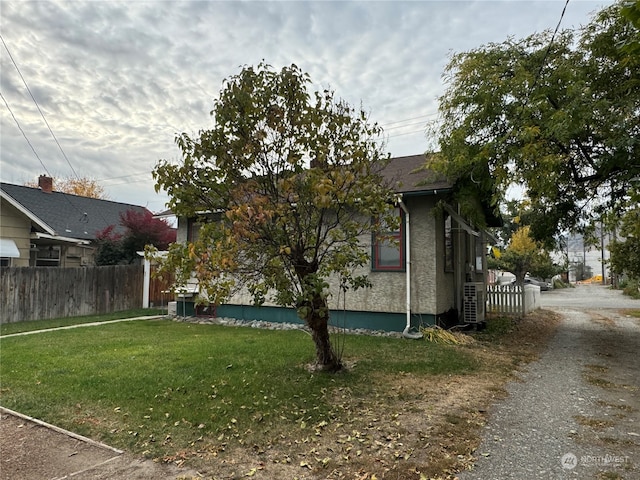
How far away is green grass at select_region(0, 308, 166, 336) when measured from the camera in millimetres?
11023

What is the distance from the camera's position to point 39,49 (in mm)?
9875

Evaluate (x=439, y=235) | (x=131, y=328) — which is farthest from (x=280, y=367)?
(x=131, y=328)

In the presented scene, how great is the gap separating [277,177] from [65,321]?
10417mm

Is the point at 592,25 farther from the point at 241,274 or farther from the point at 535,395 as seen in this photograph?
the point at 241,274

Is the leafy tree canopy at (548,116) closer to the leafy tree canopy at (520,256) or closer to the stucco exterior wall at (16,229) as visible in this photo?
the stucco exterior wall at (16,229)

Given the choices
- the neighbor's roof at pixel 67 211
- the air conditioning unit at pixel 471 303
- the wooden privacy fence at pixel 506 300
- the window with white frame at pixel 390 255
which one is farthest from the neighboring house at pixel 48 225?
the wooden privacy fence at pixel 506 300

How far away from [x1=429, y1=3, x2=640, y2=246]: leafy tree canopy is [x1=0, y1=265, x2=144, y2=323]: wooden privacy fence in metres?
11.7

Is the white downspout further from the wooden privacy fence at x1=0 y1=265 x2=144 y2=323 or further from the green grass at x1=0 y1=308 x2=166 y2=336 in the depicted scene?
the wooden privacy fence at x1=0 y1=265 x2=144 y2=323

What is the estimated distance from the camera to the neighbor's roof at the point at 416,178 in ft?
30.7

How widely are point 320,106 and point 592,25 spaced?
6652 mm

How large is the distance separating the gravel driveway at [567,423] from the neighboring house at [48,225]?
15.0 m

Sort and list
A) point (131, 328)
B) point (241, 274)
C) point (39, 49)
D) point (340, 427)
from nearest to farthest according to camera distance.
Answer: point (340, 427) < point (241, 274) < point (39, 49) < point (131, 328)

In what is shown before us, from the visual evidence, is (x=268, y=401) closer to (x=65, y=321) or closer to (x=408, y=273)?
(x=408, y=273)

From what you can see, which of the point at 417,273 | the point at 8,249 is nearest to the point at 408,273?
the point at 417,273
